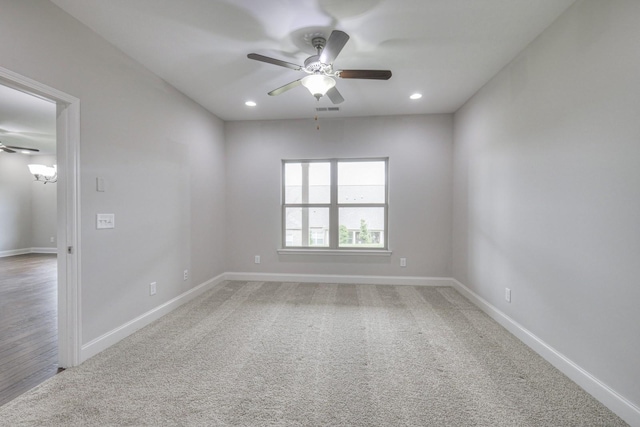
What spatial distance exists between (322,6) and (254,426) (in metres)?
2.74

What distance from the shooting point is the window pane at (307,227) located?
4383 mm

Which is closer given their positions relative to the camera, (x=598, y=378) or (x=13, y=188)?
(x=598, y=378)

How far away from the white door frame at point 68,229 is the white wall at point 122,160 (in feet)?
0.24

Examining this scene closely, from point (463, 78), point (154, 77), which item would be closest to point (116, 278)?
point (154, 77)

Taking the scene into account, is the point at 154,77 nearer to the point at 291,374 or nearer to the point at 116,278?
the point at 116,278

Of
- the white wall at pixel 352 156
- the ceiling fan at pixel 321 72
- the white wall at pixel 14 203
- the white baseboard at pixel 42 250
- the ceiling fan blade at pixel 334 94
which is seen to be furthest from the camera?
the white baseboard at pixel 42 250

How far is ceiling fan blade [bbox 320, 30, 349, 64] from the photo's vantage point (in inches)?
70.3

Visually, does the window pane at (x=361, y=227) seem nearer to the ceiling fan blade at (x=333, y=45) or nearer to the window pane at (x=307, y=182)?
the window pane at (x=307, y=182)

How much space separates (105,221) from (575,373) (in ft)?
12.7

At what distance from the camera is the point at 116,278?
2367mm

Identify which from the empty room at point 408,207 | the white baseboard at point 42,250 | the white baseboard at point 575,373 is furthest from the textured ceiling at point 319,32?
the white baseboard at point 42,250

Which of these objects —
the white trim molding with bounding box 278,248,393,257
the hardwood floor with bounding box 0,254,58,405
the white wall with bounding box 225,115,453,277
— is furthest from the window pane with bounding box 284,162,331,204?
the hardwood floor with bounding box 0,254,58,405

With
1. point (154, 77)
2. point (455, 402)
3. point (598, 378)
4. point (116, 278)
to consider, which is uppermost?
point (154, 77)

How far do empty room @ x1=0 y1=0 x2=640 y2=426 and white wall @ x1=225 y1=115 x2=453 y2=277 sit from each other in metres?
0.06
